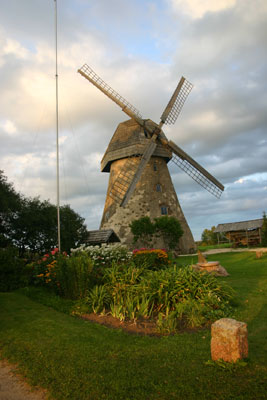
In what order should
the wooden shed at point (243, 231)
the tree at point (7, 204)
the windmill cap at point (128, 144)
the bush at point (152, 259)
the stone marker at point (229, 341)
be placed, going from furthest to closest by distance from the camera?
the wooden shed at point (243, 231) < the windmill cap at point (128, 144) < the tree at point (7, 204) < the bush at point (152, 259) < the stone marker at point (229, 341)

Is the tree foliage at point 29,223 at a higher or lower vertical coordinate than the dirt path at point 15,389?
higher

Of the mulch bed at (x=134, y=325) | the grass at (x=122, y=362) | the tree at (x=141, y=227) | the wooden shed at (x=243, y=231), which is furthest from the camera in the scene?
the wooden shed at (x=243, y=231)

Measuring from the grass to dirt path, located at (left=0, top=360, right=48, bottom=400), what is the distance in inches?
4.6

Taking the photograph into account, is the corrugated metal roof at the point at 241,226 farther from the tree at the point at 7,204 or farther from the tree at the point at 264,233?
the tree at the point at 7,204

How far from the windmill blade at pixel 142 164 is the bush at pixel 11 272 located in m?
12.2

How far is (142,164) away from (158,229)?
6.11 meters

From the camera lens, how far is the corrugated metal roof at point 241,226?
3809cm

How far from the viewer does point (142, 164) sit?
25125 millimetres

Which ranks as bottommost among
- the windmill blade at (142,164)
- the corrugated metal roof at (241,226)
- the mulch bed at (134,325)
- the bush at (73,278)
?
the mulch bed at (134,325)

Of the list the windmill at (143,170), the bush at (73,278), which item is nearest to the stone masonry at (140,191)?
the windmill at (143,170)

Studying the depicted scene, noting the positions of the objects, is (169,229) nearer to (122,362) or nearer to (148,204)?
(148,204)

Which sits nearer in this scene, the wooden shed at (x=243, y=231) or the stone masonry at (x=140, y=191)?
the stone masonry at (x=140, y=191)

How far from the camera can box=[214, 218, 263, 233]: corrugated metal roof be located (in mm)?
38094

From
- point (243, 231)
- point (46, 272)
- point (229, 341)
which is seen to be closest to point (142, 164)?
point (46, 272)
